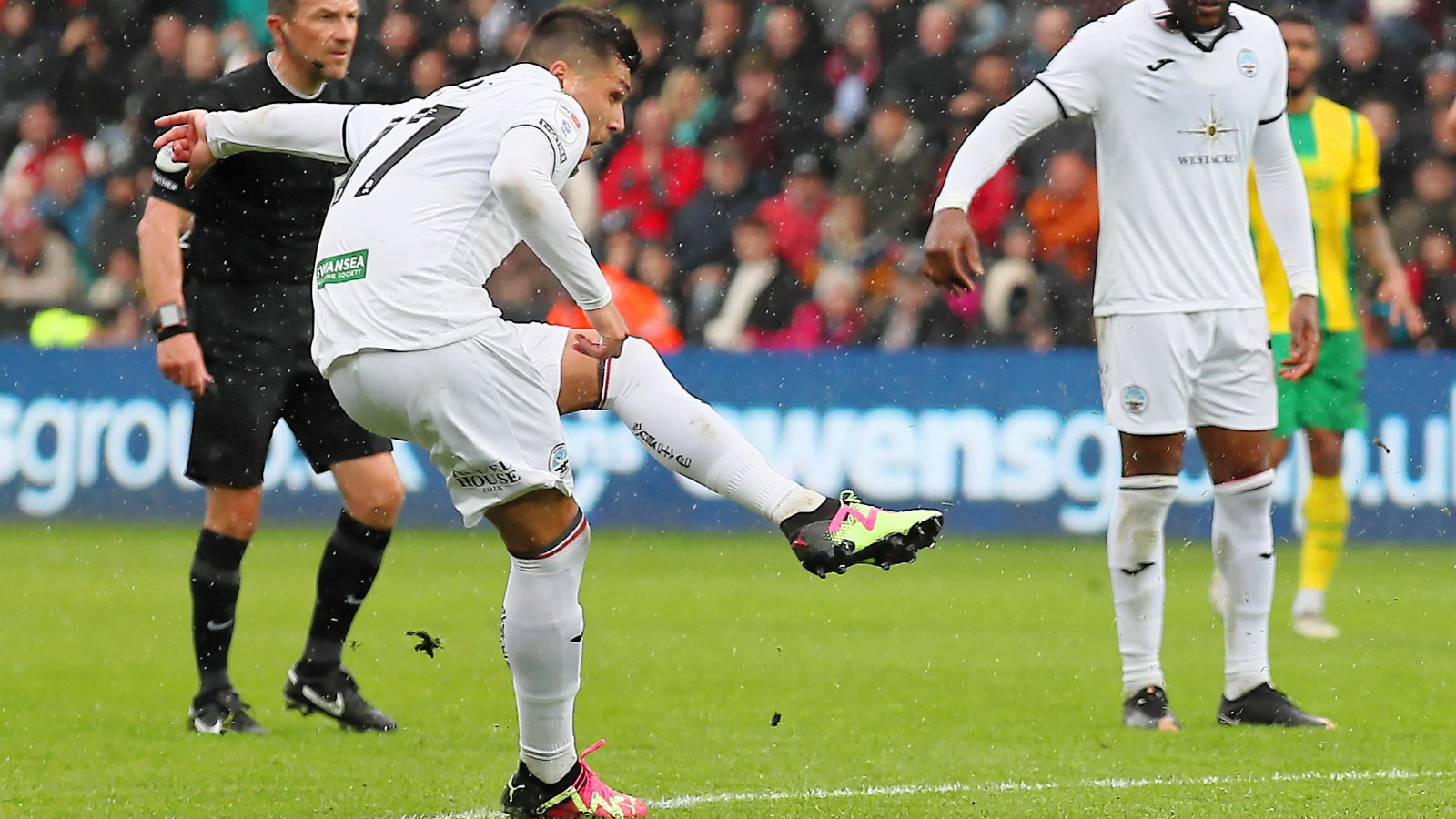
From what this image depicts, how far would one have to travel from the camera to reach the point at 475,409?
177 inches

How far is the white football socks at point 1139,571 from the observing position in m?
6.14

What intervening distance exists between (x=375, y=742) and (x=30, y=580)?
536cm

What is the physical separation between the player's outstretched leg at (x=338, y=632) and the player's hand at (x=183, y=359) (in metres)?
0.69

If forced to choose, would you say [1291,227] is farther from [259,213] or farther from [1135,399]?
[259,213]

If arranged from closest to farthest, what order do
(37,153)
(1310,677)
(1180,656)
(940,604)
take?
(1310,677) < (1180,656) < (940,604) < (37,153)

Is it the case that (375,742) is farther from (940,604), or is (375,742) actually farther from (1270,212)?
(940,604)

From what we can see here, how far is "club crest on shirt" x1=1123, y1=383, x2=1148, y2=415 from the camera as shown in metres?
6.05

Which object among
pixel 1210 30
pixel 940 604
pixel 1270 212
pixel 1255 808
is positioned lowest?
pixel 940 604

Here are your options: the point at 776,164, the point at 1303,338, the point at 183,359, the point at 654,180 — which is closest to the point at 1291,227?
the point at 1303,338

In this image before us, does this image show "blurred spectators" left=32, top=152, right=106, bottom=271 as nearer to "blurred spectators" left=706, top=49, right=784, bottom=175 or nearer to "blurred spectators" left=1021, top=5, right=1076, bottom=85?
"blurred spectators" left=706, top=49, right=784, bottom=175

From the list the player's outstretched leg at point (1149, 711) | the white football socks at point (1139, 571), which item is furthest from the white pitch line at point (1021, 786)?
the white football socks at point (1139, 571)

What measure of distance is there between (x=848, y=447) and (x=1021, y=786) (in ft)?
23.2

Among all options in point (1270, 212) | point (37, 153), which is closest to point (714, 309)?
point (37, 153)

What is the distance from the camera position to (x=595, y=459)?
12.6 m
